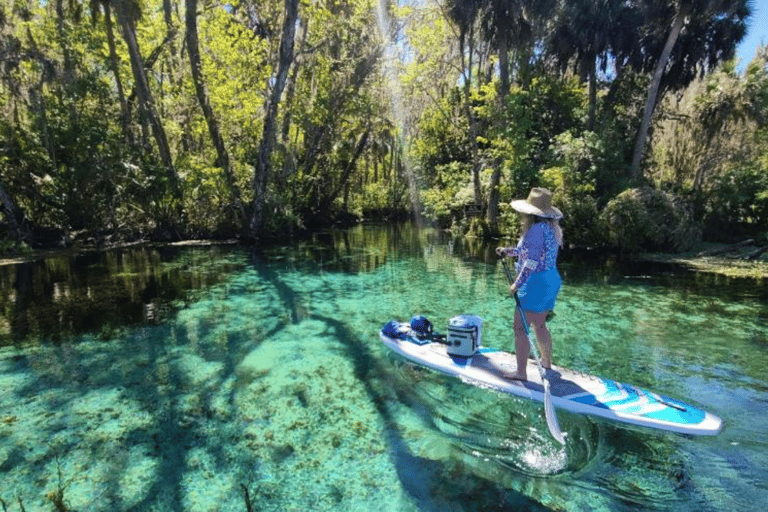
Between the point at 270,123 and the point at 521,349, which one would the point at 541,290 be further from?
the point at 270,123

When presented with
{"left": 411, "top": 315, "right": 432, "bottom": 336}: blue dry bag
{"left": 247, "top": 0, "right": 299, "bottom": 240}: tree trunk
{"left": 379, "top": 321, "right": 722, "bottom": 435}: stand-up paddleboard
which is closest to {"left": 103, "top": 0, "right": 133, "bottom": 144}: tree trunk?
{"left": 247, "top": 0, "right": 299, "bottom": 240}: tree trunk

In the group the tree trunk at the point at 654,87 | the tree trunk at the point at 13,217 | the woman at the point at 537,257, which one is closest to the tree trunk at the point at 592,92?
the tree trunk at the point at 654,87

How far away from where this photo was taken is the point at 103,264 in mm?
14664

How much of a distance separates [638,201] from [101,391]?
17.1 m

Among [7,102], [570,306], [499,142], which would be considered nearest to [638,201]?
[499,142]

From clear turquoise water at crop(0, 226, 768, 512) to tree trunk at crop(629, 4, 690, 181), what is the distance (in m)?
11.9

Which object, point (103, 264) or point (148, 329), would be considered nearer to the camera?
point (148, 329)

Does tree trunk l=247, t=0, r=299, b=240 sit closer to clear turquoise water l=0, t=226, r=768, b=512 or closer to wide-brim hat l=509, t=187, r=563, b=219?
clear turquoise water l=0, t=226, r=768, b=512

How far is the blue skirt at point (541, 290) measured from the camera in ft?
15.7

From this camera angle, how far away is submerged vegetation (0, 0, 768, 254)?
56.1 feet

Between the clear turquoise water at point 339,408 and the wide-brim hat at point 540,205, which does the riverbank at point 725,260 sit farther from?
the wide-brim hat at point 540,205

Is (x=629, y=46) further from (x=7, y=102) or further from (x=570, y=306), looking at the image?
(x=7, y=102)

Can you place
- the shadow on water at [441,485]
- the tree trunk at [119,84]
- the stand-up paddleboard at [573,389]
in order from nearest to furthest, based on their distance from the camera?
the shadow on water at [441,485] → the stand-up paddleboard at [573,389] → the tree trunk at [119,84]

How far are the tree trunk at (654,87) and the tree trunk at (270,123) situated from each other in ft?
49.5
